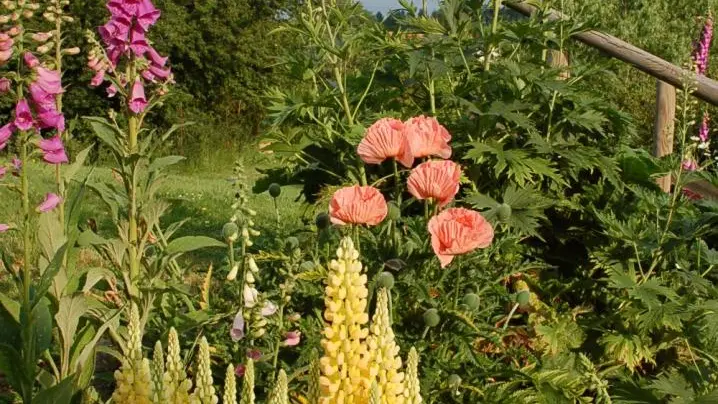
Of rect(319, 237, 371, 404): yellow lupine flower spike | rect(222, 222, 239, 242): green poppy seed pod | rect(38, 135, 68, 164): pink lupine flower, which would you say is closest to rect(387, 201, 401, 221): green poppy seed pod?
rect(222, 222, 239, 242): green poppy seed pod

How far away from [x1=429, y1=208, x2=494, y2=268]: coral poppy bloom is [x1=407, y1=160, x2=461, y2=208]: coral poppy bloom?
11 centimetres

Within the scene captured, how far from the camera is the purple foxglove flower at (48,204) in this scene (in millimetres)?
2268

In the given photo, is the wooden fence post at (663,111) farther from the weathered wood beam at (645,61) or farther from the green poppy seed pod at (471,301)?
the green poppy seed pod at (471,301)

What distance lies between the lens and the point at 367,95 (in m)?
3.39

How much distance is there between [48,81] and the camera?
86.7 inches

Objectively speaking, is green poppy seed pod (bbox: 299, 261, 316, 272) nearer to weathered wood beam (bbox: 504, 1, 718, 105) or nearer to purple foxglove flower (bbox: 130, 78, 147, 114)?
purple foxglove flower (bbox: 130, 78, 147, 114)

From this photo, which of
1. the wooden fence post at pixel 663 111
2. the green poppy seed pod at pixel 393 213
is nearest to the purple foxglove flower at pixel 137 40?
the green poppy seed pod at pixel 393 213

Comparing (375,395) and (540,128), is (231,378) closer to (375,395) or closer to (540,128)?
(375,395)

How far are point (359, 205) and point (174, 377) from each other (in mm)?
1179

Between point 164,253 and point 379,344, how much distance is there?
1.59 metres

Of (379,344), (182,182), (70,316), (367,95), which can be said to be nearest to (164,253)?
(70,316)

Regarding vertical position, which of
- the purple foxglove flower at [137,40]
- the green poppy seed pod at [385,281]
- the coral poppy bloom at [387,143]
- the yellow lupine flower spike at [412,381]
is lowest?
the green poppy seed pod at [385,281]

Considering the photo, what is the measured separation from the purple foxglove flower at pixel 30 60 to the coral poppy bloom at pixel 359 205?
2.58 ft

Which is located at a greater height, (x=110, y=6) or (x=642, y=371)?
(x=110, y=6)
